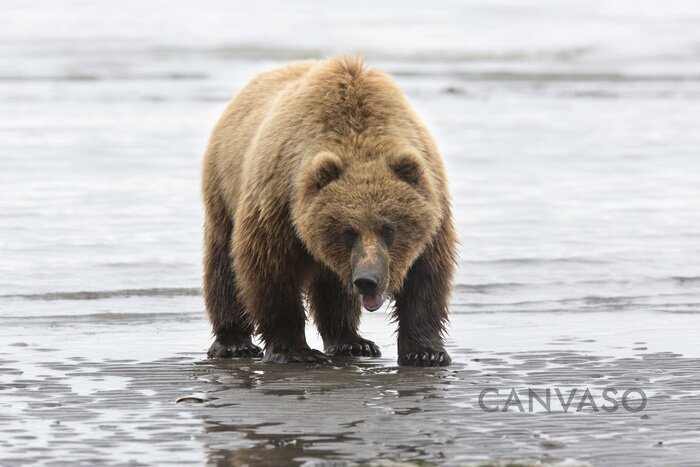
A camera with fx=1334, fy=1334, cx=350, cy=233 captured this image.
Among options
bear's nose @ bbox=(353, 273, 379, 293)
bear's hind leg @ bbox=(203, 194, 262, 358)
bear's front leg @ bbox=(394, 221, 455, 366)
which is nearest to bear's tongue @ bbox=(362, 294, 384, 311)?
bear's nose @ bbox=(353, 273, 379, 293)

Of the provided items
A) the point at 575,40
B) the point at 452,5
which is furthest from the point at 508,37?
the point at 452,5

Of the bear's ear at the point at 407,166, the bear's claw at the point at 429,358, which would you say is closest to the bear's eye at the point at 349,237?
the bear's ear at the point at 407,166

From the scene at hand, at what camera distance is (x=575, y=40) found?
3919cm

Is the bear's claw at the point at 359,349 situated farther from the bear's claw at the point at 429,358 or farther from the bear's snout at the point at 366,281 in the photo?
the bear's snout at the point at 366,281

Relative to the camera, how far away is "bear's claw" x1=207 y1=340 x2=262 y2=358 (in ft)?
25.2

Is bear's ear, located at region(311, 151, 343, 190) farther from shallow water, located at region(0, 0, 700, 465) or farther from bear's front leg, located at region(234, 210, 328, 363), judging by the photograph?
shallow water, located at region(0, 0, 700, 465)

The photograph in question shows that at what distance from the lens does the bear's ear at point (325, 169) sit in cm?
671

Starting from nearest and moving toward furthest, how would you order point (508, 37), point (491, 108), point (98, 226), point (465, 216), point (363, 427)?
point (363, 427) → point (98, 226) → point (465, 216) → point (491, 108) → point (508, 37)

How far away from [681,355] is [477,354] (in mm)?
1117

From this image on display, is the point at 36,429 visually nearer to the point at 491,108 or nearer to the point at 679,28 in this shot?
the point at 491,108

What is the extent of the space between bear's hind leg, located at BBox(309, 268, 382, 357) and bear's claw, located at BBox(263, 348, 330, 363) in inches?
14.1

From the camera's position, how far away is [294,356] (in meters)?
7.34

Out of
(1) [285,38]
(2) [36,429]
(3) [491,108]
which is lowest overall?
(2) [36,429]

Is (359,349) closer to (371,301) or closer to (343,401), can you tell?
(371,301)
